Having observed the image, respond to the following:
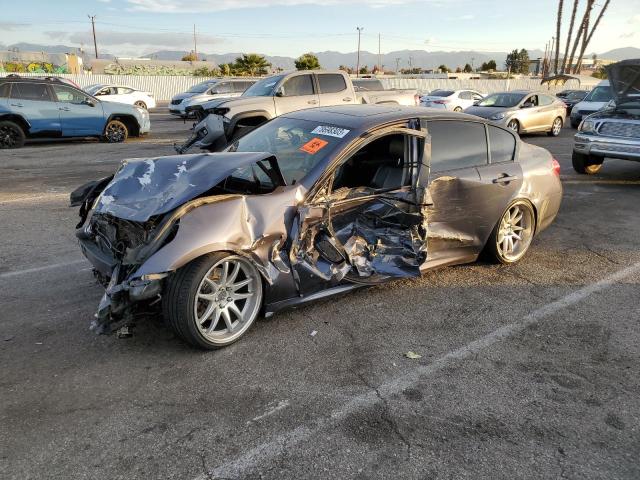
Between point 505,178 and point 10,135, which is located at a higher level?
point 505,178

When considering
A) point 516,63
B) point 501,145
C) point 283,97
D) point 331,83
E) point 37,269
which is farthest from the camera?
point 516,63

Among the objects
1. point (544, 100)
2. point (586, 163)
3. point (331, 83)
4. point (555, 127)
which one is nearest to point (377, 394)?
point (586, 163)

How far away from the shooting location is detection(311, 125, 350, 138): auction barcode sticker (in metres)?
4.27

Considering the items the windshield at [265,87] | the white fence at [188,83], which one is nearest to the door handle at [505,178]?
the windshield at [265,87]

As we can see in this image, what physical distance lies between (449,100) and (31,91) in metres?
15.3

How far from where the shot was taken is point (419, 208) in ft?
14.3

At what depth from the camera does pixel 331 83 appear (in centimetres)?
1329

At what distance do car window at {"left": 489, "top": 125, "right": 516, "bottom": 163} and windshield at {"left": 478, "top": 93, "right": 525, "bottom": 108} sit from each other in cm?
1247

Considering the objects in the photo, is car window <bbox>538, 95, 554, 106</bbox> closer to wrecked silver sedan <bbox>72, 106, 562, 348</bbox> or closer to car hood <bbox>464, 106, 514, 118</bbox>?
car hood <bbox>464, 106, 514, 118</bbox>

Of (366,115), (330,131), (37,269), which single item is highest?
(366,115)

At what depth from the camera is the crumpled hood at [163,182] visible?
351cm

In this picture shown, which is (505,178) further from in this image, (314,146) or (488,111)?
(488,111)

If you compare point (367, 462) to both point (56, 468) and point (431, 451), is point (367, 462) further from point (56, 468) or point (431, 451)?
point (56, 468)

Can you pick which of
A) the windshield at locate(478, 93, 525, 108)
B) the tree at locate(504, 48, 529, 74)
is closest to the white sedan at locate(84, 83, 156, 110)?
the windshield at locate(478, 93, 525, 108)
